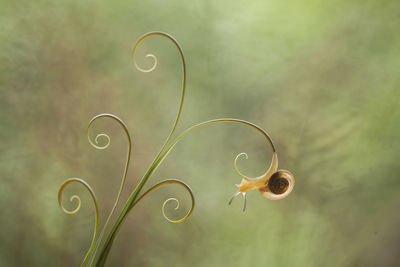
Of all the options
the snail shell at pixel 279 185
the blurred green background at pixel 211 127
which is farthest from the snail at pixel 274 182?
the blurred green background at pixel 211 127

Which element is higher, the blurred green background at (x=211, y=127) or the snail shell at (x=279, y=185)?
the blurred green background at (x=211, y=127)

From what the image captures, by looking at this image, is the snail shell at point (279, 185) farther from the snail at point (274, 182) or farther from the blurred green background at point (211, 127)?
the blurred green background at point (211, 127)

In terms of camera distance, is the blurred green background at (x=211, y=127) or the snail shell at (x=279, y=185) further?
the blurred green background at (x=211, y=127)

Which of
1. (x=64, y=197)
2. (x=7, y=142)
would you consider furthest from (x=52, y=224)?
(x=7, y=142)

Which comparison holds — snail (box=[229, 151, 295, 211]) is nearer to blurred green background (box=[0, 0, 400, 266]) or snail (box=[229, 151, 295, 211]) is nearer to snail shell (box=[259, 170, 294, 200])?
snail shell (box=[259, 170, 294, 200])

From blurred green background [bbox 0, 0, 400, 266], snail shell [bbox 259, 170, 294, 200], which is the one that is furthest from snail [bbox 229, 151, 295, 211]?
blurred green background [bbox 0, 0, 400, 266]

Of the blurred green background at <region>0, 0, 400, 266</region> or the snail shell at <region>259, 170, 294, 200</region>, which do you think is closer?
the snail shell at <region>259, 170, 294, 200</region>

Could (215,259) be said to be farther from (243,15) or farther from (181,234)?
(243,15)
